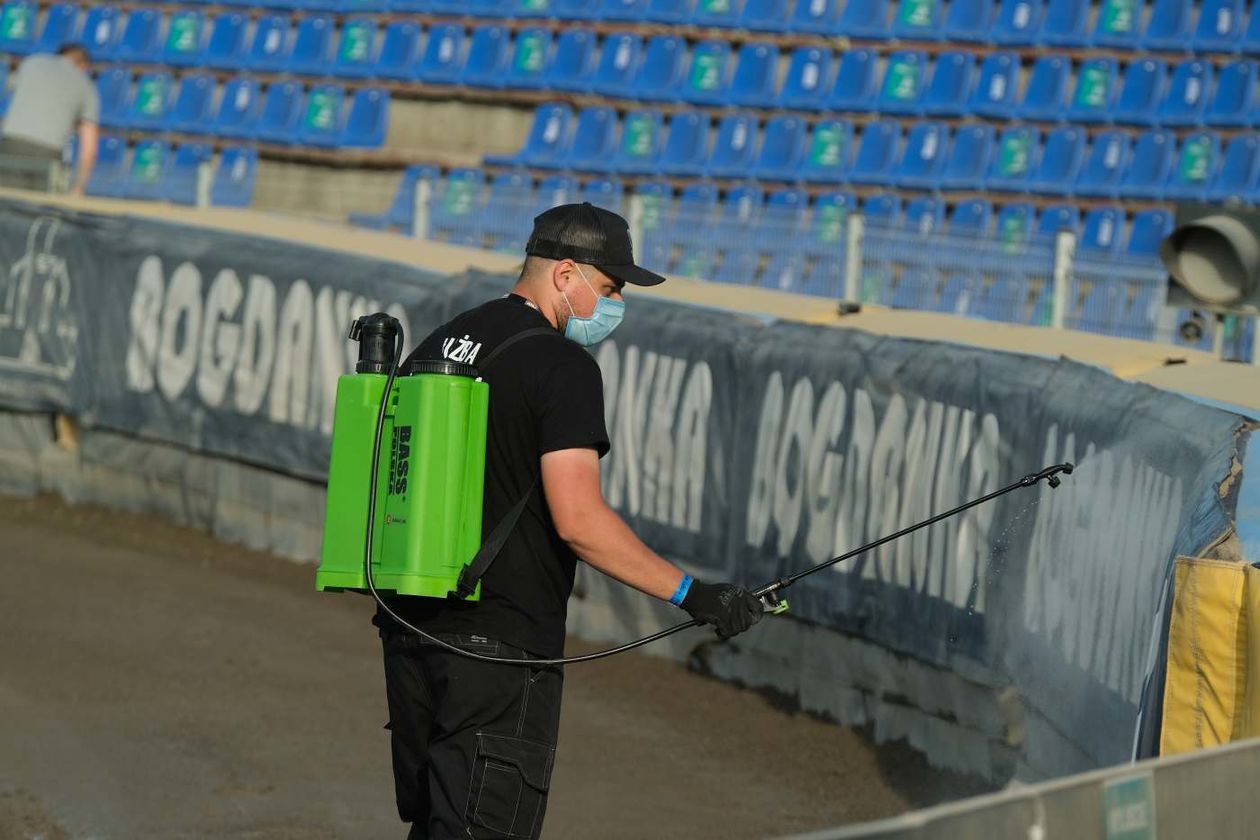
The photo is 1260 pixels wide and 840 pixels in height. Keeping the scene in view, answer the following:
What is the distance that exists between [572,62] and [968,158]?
15.4 feet

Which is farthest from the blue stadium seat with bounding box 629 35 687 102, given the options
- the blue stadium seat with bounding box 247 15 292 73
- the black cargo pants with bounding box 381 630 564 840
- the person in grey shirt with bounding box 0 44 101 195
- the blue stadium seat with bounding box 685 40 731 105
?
the black cargo pants with bounding box 381 630 564 840

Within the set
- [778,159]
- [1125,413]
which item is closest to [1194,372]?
[1125,413]

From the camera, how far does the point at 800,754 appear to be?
8609 mm

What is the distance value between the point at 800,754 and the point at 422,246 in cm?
552

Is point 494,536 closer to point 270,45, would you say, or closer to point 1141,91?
point 1141,91

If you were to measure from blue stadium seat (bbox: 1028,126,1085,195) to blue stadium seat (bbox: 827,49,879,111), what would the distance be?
194 centimetres

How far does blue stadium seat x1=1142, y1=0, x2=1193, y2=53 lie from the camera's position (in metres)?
17.1

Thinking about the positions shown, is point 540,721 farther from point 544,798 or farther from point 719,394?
point 719,394

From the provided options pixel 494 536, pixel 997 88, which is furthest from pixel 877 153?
pixel 494 536

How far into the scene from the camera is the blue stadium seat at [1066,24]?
17594 millimetres

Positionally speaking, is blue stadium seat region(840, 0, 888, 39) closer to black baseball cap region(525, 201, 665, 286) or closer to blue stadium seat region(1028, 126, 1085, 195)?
Result: blue stadium seat region(1028, 126, 1085, 195)

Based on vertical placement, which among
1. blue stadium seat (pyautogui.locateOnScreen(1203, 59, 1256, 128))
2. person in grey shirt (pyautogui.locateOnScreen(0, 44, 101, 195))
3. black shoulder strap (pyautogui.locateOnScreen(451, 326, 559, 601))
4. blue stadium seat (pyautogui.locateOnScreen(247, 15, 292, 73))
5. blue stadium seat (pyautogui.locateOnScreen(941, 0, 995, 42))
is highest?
blue stadium seat (pyautogui.locateOnScreen(941, 0, 995, 42))

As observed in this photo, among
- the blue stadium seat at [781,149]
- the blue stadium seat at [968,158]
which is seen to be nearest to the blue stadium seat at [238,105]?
the blue stadium seat at [781,149]

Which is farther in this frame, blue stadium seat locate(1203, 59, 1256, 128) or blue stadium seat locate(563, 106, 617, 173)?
blue stadium seat locate(563, 106, 617, 173)
